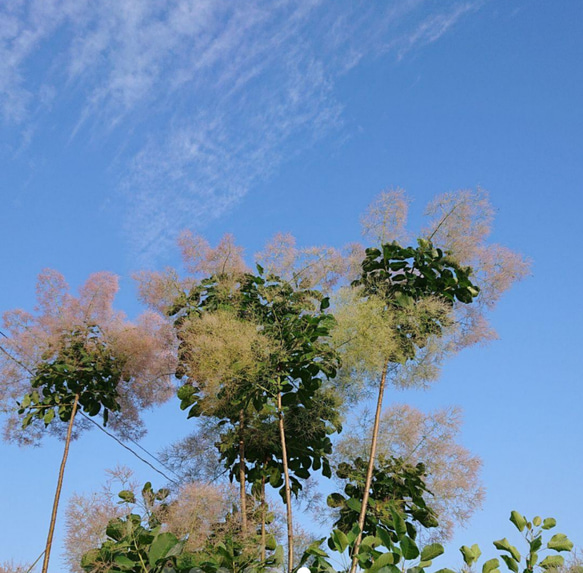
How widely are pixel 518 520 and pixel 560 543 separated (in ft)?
0.79

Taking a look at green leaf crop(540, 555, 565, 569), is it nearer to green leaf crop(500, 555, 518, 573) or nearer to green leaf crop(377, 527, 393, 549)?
green leaf crop(500, 555, 518, 573)

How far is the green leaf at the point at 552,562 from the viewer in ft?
12.0

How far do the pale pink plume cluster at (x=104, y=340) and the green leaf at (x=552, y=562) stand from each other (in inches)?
118

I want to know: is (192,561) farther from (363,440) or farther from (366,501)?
(363,440)

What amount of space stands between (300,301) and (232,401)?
3.13 feet

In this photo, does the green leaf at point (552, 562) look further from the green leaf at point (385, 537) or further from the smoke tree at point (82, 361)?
the smoke tree at point (82, 361)

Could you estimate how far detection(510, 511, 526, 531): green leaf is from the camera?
390 centimetres

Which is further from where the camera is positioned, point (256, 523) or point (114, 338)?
point (114, 338)

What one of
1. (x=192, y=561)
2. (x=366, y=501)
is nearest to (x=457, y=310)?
(x=366, y=501)

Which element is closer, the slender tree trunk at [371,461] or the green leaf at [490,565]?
the green leaf at [490,565]

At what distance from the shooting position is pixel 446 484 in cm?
478

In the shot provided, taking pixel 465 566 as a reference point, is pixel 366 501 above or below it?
above

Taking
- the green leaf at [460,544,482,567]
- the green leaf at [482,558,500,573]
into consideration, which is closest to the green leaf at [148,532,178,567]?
the green leaf at [460,544,482,567]

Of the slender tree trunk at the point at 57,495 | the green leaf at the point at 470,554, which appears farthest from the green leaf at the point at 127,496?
the green leaf at the point at 470,554
